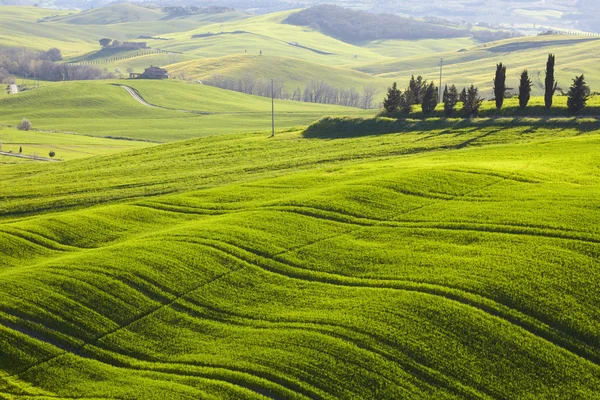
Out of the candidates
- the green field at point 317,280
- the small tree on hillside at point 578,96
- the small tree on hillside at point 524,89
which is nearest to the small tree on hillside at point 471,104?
the small tree on hillside at point 524,89

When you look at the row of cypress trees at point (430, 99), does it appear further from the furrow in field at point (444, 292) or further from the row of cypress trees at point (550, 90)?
the furrow in field at point (444, 292)

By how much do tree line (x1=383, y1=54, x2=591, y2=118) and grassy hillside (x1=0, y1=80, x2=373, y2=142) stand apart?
223ft

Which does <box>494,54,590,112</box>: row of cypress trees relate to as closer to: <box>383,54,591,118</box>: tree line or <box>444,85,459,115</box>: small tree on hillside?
<box>383,54,591,118</box>: tree line

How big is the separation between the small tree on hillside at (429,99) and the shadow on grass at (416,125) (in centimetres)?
248

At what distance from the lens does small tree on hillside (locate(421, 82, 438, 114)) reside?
260 feet

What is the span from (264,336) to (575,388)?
1388 centimetres

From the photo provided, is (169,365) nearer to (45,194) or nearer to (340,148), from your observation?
(45,194)

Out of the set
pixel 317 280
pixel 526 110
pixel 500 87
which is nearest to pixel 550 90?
pixel 526 110

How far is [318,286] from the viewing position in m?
38.2

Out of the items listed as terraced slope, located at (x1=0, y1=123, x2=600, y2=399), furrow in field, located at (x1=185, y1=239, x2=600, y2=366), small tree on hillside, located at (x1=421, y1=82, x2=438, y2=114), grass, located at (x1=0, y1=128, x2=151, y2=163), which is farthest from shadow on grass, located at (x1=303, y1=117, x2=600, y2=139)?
grass, located at (x1=0, y1=128, x2=151, y2=163)

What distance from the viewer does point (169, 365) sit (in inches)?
1286

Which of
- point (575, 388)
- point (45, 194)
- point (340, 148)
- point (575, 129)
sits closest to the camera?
point (575, 388)

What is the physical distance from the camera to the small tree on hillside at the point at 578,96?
69.9m

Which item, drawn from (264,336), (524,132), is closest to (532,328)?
(264,336)
